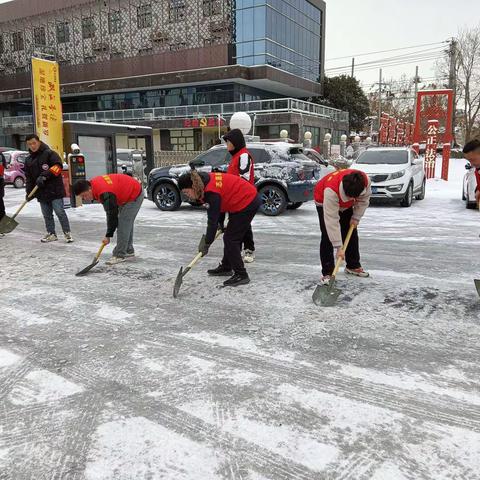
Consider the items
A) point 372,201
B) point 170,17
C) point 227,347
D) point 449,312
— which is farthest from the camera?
point 170,17

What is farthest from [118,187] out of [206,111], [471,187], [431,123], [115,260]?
[206,111]

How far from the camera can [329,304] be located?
170 inches

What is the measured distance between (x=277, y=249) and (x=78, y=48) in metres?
48.3

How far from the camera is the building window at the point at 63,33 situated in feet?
156

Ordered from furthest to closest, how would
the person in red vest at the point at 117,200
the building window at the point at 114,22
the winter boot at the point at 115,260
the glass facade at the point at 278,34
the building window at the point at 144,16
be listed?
the building window at the point at 114,22 < the building window at the point at 144,16 < the glass facade at the point at 278,34 < the winter boot at the point at 115,260 < the person in red vest at the point at 117,200

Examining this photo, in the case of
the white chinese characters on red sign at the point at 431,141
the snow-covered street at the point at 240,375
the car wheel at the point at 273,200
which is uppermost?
the white chinese characters on red sign at the point at 431,141

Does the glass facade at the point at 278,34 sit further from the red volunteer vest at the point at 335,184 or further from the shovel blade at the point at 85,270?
the red volunteer vest at the point at 335,184

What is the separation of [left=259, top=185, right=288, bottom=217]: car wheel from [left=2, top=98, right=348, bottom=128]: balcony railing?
23805 millimetres

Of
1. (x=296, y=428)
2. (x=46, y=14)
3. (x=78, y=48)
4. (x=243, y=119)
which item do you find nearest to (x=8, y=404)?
(x=296, y=428)

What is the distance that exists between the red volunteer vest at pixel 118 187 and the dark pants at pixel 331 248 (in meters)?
2.53

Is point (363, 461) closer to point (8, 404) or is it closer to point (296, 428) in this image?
point (296, 428)

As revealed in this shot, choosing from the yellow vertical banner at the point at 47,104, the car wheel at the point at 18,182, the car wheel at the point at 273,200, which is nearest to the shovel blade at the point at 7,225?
the yellow vertical banner at the point at 47,104

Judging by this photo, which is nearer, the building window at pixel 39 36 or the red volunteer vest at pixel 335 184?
the red volunteer vest at pixel 335 184

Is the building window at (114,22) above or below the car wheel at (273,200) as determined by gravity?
above
